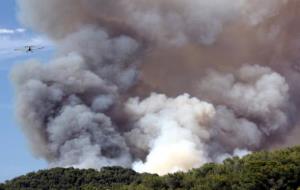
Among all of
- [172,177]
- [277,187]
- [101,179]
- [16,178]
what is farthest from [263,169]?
[16,178]

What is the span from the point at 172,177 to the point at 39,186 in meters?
21.5

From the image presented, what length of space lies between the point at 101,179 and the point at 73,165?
2975 millimetres

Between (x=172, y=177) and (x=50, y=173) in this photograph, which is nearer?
(x=172, y=177)

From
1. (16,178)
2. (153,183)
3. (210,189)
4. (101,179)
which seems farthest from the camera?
(16,178)

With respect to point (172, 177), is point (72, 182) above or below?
above

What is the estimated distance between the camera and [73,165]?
233 feet

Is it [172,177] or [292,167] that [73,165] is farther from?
[292,167]

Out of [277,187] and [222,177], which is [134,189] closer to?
[222,177]

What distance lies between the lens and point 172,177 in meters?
52.5

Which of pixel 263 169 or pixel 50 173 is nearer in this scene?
pixel 263 169

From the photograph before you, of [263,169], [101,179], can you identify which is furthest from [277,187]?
[101,179]

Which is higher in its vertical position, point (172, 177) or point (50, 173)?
point (50, 173)

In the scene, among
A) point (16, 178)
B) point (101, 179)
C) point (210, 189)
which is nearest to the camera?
point (210, 189)

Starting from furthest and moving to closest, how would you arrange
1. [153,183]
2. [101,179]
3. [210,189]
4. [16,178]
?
1. [16,178]
2. [101,179]
3. [153,183]
4. [210,189]
